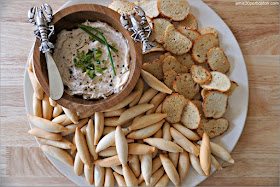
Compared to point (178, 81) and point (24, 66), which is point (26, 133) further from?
point (178, 81)

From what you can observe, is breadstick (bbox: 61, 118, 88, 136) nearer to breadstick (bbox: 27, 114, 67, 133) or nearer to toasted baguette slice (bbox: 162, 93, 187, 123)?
breadstick (bbox: 27, 114, 67, 133)

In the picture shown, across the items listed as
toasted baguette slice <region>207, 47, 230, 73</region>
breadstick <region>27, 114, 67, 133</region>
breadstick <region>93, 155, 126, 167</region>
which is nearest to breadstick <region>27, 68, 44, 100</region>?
breadstick <region>27, 114, 67, 133</region>

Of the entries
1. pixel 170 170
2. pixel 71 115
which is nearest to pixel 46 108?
pixel 71 115

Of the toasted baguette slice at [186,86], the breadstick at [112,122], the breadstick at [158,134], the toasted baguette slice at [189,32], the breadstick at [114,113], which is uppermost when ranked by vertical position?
the toasted baguette slice at [189,32]

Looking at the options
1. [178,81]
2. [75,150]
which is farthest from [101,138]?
[178,81]

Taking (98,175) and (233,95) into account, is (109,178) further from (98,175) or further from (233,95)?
(233,95)

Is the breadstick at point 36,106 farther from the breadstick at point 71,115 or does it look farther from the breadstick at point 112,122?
the breadstick at point 112,122

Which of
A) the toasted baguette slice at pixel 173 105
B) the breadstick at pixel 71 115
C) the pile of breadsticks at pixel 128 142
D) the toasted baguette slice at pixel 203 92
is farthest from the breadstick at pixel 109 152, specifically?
the toasted baguette slice at pixel 203 92
